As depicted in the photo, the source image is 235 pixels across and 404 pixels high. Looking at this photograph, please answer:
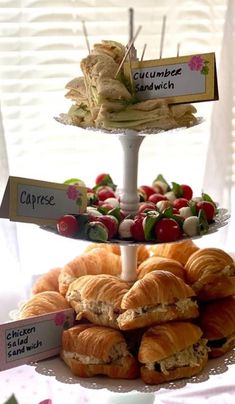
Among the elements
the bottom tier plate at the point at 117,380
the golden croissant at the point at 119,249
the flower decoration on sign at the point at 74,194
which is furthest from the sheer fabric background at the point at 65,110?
the bottom tier plate at the point at 117,380

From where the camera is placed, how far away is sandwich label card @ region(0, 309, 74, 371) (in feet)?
3.72

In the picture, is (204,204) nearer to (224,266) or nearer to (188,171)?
(224,266)

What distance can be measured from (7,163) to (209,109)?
1.68 ft

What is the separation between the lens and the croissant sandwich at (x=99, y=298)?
Result: 117cm

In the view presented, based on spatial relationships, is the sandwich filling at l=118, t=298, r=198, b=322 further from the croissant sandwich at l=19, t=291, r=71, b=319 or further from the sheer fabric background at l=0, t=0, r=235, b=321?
the sheer fabric background at l=0, t=0, r=235, b=321

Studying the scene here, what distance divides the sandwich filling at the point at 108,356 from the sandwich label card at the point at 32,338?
47 mm

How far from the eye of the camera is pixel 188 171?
5.73 feet

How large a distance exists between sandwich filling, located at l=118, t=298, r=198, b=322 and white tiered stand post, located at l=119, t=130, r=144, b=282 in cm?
11

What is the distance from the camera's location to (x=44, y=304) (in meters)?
1.23

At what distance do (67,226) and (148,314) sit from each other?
7.7 inches

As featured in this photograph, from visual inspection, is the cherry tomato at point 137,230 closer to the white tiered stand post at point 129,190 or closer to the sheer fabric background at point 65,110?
the white tiered stand post at point 129,190

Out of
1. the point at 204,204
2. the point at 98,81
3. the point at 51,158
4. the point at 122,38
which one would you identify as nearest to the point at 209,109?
the point at 122,38

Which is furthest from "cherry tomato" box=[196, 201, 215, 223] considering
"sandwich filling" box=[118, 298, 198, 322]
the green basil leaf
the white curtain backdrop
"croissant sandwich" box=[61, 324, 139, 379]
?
the white curtain backdrop

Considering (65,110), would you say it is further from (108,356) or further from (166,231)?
(108,356)
